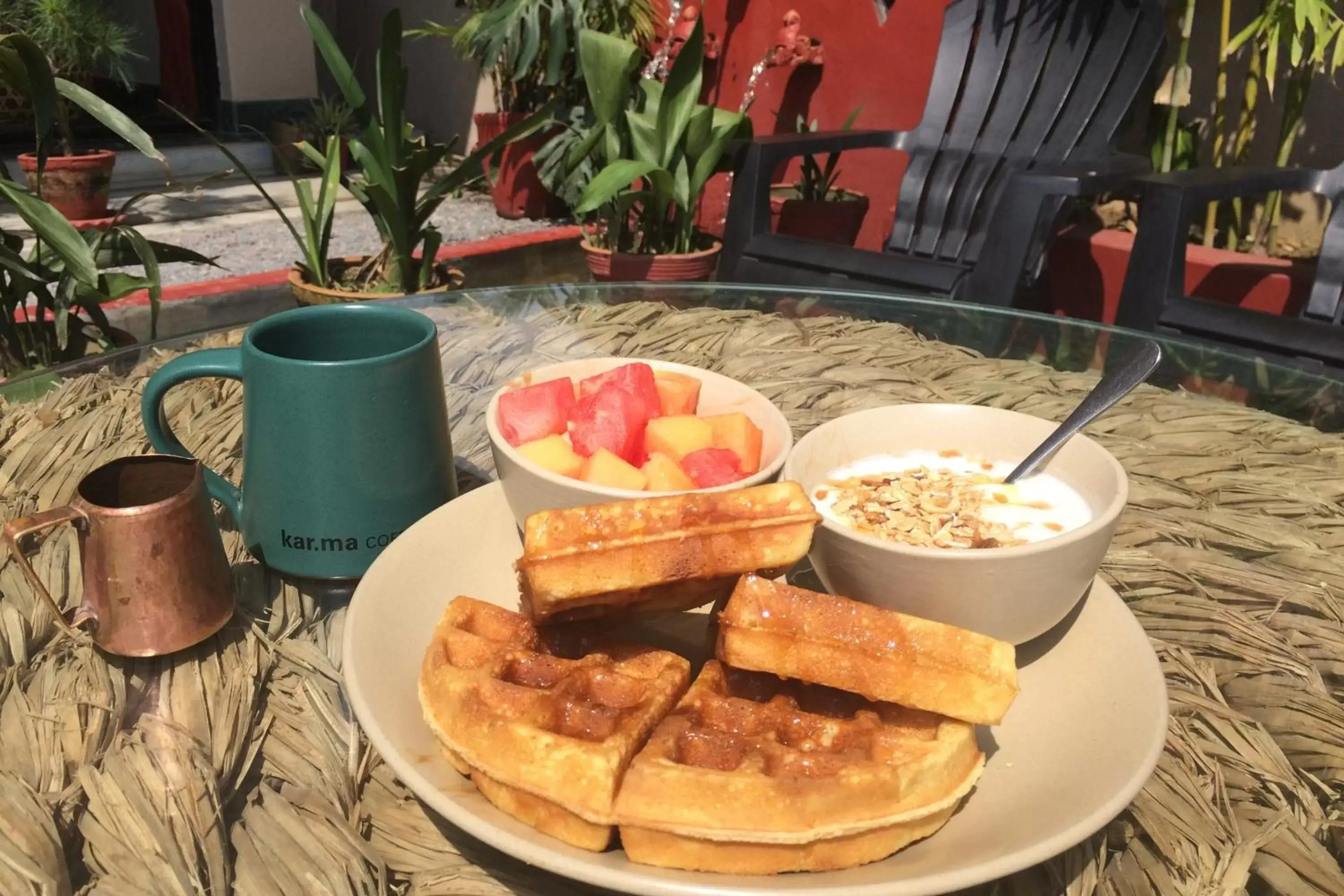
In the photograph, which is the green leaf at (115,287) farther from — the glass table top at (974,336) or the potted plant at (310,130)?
the potted plant at (310,130)

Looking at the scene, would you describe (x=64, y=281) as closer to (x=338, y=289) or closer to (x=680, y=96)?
(x=338, y=289)

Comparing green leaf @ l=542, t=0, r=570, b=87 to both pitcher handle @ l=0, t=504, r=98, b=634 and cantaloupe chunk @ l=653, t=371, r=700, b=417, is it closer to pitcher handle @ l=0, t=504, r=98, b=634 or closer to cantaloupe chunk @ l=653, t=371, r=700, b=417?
cantaloupe chunk @ l=653, t=371, r=700, b=417

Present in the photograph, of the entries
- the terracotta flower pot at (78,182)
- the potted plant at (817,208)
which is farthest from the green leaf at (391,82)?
the terracotta flower pot at (78,182)

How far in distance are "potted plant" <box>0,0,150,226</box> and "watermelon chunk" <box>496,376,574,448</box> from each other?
4.46 feet

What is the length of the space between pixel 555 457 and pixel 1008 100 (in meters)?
3.25

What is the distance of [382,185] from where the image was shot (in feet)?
9.38

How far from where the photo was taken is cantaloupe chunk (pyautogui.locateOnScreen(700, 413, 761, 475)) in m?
1.02

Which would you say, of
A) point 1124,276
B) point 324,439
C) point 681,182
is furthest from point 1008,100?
point 324,439

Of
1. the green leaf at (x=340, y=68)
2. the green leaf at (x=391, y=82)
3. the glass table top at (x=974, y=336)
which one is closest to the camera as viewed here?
the glass table top at (x=974, y=336)

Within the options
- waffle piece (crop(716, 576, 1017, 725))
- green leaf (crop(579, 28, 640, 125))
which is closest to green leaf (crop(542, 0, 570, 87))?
green leaf (crop(579, 28, 640, 125))

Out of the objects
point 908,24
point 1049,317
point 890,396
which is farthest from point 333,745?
point 908,24

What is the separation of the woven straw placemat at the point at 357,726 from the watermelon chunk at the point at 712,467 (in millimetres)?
369

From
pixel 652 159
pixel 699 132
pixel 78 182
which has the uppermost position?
pixel 699 132

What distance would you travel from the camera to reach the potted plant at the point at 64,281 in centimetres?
187
